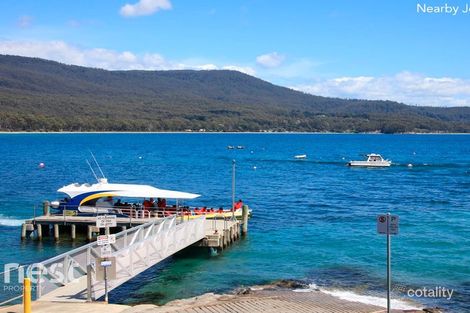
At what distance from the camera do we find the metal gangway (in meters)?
17.7

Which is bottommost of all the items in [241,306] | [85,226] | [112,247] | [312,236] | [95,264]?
[312,236]

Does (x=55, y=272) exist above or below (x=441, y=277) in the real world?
above

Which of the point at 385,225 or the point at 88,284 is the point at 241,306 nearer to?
the point at 88,284

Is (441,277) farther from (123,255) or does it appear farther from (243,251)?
(123,255)

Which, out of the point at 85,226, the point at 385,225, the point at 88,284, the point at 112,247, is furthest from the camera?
the point at 85,226

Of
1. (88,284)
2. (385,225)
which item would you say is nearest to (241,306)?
(88,284)

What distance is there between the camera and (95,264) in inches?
715

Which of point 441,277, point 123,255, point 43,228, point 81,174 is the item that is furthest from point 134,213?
point 81,174

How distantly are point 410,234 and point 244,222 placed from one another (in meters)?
9.83

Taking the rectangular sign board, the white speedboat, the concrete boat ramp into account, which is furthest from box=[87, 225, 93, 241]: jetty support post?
the rectangular sign board

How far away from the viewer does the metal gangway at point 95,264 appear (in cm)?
1767

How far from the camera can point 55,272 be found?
59.1 feet

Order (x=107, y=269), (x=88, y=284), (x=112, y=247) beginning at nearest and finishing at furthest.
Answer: (x=88, y=284)
(x=107, y=269)
(x=112, y=247)

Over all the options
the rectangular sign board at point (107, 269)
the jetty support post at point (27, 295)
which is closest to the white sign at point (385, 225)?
the rectangular sign board at point (107, 269)
